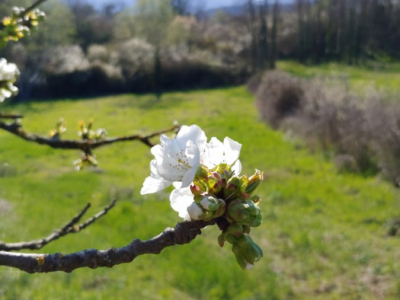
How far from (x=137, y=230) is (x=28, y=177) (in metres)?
4.63

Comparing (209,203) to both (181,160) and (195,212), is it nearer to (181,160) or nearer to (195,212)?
(195,212)

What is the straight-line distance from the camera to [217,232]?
7.04 metres

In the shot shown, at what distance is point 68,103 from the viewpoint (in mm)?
24016

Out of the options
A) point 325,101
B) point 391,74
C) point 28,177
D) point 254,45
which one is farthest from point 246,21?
point 28,177

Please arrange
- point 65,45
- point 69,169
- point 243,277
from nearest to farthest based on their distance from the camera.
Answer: point 243,277 < point 69,169 < point 65,45

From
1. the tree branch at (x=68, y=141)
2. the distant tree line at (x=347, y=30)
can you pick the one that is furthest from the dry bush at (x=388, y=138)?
the distant tree line at (x=347, y=30)

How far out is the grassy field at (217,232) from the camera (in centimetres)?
535

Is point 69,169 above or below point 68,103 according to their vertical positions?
above

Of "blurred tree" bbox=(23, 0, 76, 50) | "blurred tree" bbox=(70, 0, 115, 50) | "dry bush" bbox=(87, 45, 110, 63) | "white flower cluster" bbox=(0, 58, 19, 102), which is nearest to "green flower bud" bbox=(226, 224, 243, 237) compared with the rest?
"white flower cluster" bbox=(0, 58, 19, 102)


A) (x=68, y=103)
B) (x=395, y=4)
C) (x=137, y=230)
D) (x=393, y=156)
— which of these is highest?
(x=393, y=156)

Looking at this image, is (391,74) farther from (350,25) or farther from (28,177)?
(28,177)

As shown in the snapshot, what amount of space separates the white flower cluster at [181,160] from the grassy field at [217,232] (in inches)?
173

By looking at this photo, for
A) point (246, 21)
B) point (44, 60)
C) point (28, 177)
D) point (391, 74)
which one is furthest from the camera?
point (246, 21)

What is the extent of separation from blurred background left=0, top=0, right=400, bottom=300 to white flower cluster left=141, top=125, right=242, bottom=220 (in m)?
1.57
